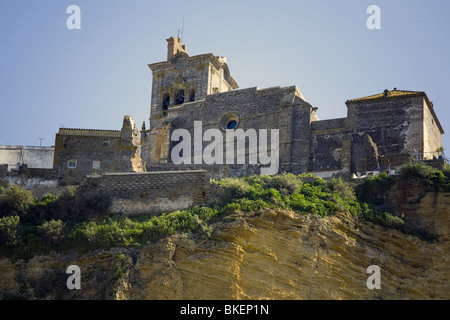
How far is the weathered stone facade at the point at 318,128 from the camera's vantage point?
100ft

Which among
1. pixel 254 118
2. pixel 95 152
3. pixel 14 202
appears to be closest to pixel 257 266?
pixel 14 202

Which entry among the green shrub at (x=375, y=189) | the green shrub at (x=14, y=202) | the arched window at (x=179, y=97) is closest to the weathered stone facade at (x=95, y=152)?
the green shrub at (x=14, y=202)

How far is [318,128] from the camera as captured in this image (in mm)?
33656

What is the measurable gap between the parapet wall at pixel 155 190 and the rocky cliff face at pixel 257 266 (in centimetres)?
311

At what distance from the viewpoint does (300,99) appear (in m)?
34.6

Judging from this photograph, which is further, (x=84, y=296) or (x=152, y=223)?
(x=152, y=223)

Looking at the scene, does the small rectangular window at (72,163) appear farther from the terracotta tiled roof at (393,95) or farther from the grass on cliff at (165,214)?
the terracotta tiled roof at (393,95)

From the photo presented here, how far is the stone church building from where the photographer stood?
96.1 ft

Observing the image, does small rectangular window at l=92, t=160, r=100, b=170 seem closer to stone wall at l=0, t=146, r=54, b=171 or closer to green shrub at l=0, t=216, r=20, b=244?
green shrub at l=0, t=216, r=20, b=244

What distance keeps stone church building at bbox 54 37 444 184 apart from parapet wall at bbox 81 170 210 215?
12.7 ft
